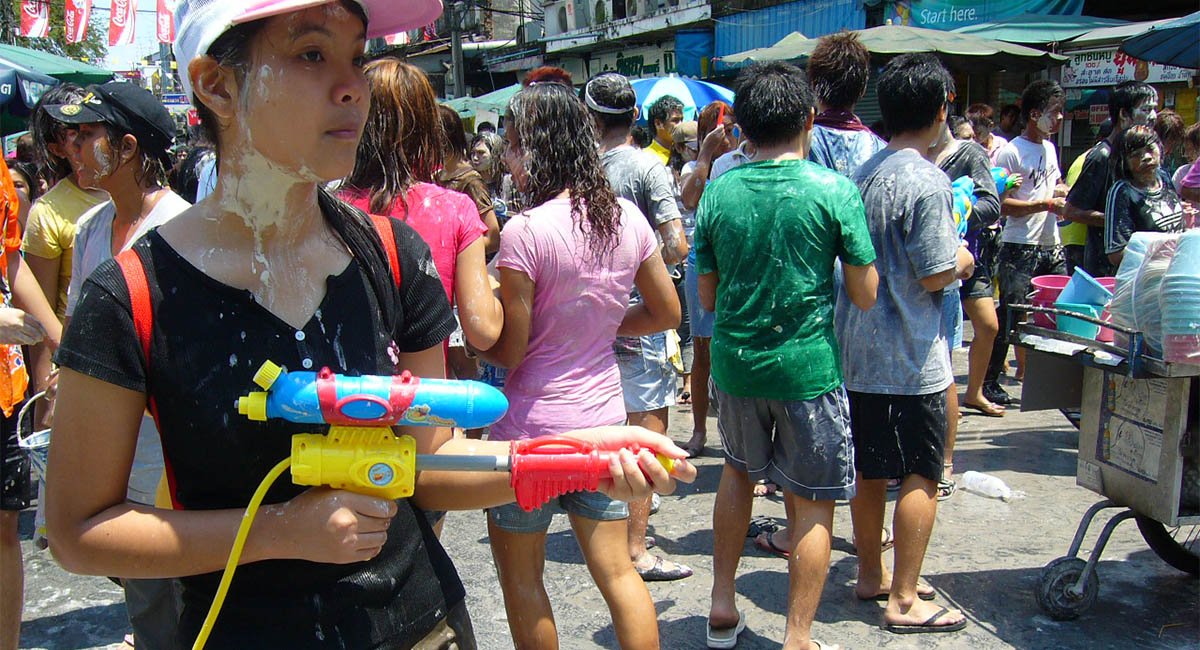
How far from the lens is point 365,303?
4.99 ft

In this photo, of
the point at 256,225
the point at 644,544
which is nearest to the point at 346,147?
the point at 256,225

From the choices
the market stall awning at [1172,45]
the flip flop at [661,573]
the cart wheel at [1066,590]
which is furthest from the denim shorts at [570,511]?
the market stall awning at [1172,45]

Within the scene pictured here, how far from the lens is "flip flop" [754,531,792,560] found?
440 centimetres

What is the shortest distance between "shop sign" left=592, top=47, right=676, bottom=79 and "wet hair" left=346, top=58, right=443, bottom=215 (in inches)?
764

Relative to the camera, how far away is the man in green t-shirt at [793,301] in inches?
128

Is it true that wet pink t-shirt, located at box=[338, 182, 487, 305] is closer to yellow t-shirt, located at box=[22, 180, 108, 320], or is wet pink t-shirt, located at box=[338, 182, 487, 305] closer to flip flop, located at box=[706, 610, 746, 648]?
flip flop, located at box=[706, 610, 746, 648]

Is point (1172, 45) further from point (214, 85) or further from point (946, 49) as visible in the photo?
point (214, 85)

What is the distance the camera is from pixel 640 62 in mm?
23938

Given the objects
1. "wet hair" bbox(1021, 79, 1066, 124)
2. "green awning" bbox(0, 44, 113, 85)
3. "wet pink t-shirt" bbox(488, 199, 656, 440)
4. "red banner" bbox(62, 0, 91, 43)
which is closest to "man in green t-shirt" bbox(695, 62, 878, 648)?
"wet pink t-shirt" bbox(488, 199, 656, 440)

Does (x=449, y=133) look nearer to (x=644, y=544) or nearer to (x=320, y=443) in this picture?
(x=644, y=544)

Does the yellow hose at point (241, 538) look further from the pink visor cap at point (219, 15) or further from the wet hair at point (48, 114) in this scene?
the wet hair at point (48, 114)

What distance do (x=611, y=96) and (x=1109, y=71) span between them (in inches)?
368

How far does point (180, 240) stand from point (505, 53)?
30656 mm

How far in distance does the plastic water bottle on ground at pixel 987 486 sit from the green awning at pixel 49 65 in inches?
283
